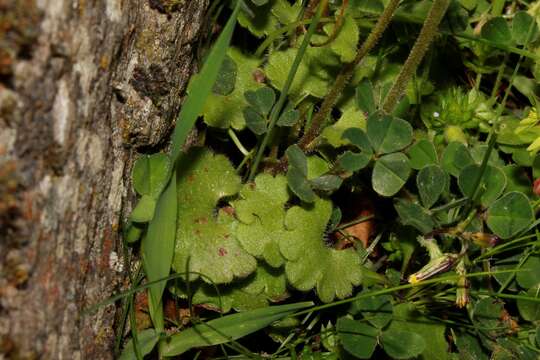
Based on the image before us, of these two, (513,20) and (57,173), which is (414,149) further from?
(57,173)

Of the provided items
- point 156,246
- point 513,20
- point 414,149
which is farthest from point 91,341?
point 513,20

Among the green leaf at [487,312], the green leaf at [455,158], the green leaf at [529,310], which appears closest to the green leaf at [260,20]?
the green leaf at [455,158]

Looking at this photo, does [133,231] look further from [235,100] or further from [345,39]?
[345,39]

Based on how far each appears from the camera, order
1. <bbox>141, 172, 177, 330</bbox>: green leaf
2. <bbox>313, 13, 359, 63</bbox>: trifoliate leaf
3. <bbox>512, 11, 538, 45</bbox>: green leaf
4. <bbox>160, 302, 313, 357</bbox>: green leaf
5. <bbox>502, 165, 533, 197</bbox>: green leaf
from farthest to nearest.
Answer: <bbox>512, 11, 538, 45</bbox>: green leaf → <bbox>502, 165, 533, 197</bbox>: green leaf → <bbox>313, 13, 359, 63</bbox>: trifoliate leaf → <bbox>160, 302, 313, 357</bbox>: green leaf → <bbox>141, 172, 177, 330</bbox>: green leaf

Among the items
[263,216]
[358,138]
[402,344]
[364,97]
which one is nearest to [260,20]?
[364,97]

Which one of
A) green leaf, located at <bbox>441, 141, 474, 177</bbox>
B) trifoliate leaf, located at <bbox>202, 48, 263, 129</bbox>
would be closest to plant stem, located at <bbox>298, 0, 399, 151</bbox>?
trifoliate leaf, located at <bbox>202, 48, 263, 129</bbox>

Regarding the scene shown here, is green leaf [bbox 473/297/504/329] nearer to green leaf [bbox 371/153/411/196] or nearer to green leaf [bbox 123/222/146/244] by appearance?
green leaf [bbox 371/153/411/196]

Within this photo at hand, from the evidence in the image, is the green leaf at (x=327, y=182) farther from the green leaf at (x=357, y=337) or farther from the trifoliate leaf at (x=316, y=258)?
the green leaf at (x=357, y=337)

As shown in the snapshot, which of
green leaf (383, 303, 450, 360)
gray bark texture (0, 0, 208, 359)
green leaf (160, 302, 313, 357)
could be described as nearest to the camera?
gray bark texture (0, 0, 208, 359)
